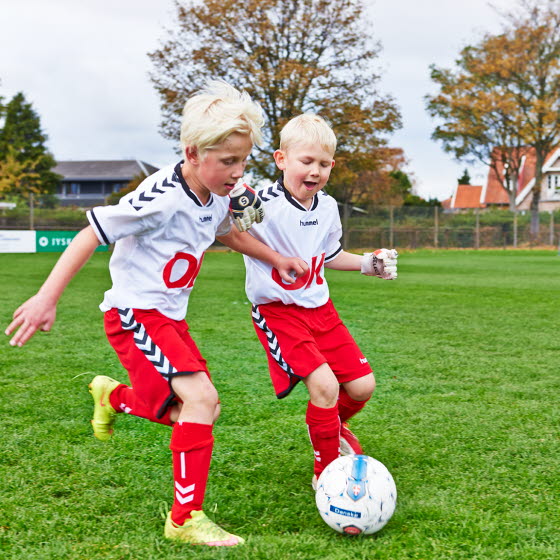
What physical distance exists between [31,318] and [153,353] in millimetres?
518

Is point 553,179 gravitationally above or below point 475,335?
above

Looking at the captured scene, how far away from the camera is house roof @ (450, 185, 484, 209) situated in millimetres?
72312

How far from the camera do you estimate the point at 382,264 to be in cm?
370

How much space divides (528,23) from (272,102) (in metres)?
18.7

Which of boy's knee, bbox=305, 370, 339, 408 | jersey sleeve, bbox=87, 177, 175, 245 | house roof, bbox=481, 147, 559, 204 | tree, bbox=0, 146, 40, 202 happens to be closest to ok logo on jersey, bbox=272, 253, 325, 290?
boy's knee, bbox=305, 370, 339, 408

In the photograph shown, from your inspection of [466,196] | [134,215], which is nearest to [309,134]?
[134,215]

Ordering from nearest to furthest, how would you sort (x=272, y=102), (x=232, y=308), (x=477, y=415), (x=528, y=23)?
(x=477, y=415) < (x=232, y=308) < (x=272, y=102) < (x=528, y=23)

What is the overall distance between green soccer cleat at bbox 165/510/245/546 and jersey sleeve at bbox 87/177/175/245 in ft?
3.68

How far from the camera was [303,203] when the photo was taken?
139 inches

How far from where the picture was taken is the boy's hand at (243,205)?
310cm

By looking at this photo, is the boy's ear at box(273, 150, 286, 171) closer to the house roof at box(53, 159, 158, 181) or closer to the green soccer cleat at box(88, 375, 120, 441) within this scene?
the green soccer cleat at box(88, 375, 120, 441)

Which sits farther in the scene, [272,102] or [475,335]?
[272,102]

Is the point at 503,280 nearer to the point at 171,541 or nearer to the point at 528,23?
the point at 171,541

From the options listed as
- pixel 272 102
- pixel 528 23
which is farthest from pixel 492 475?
pixel 528 23
